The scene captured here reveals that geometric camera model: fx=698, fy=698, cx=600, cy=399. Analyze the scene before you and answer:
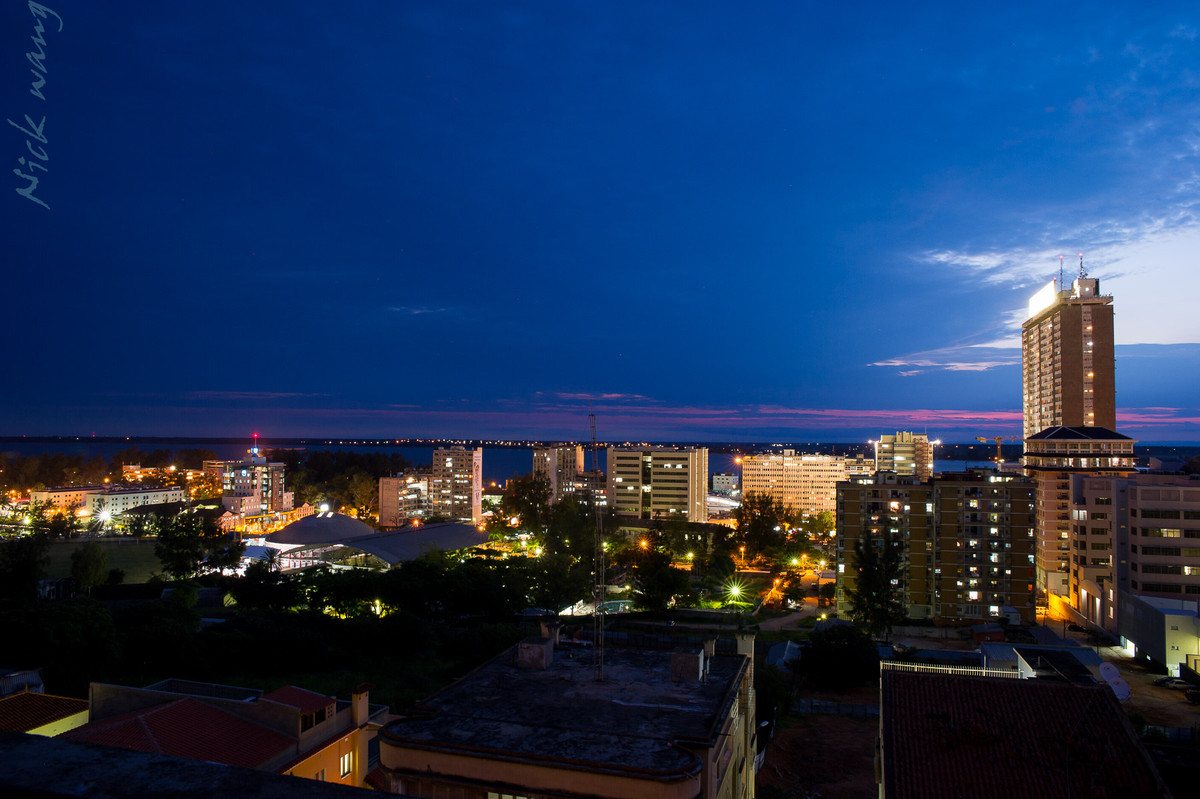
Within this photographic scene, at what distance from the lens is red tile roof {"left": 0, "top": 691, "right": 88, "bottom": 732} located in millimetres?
9344

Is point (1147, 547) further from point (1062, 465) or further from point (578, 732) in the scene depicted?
point (578, 732)

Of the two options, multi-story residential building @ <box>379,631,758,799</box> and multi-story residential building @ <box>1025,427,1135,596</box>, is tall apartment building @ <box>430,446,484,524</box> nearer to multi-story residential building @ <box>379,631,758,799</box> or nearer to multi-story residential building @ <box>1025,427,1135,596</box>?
multi-story residential building @ <box>1025,427,1135,596</box>

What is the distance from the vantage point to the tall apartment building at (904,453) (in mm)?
75938

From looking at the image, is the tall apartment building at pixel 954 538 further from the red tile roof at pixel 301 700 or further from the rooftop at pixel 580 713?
the red tile roof at pixel 301 700

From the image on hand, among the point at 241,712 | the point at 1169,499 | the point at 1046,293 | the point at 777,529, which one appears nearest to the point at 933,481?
the point at 1169,499

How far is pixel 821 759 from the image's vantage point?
45.2 ft

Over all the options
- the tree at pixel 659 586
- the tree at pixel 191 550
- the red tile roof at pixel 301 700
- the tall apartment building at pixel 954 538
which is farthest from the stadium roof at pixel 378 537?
the red tile roof at pixel 301 700

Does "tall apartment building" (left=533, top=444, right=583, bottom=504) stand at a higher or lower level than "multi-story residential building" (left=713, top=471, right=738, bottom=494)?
higher

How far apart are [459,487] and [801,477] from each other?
37272 mm

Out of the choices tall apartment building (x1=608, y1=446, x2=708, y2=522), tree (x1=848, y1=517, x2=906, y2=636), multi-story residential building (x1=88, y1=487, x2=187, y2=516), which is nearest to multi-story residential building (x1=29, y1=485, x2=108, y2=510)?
multi-story residential building (x1=88, y1=487, x2=187, y2=516)

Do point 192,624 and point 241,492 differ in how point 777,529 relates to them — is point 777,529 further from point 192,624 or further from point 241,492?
point 241,492

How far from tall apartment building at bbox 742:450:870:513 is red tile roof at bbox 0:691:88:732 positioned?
219 ft

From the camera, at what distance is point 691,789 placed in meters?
4.65

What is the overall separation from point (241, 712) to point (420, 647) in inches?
403
